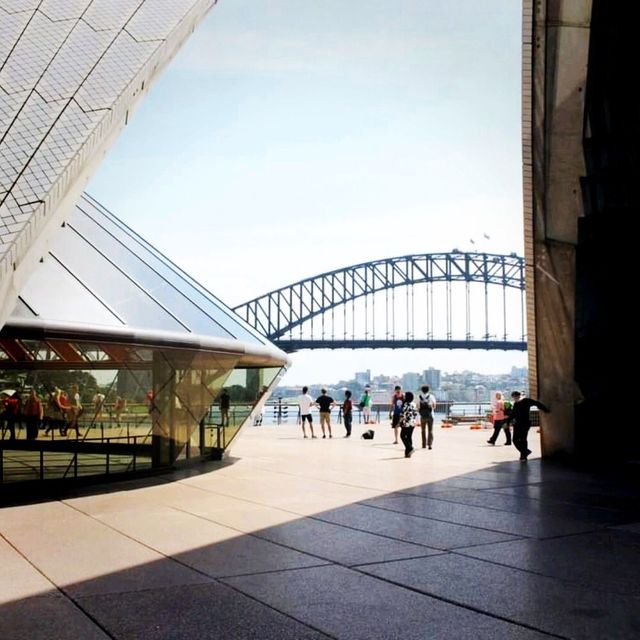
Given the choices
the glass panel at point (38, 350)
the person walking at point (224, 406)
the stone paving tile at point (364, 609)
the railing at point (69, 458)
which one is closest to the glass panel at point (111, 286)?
the glass panel at point (38, 350)

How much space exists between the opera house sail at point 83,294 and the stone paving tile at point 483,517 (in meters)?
3.82

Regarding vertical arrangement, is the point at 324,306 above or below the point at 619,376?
above

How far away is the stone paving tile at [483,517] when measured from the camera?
754cm

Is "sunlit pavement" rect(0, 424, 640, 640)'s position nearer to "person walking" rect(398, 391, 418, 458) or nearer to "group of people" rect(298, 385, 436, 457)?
"person walking" rect(398, 391, 418, 458)

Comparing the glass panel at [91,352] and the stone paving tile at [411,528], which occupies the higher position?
the glass panel at [91,352]

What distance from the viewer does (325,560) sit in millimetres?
6230

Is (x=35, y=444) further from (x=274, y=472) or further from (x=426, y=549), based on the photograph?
(x=426, y=549)

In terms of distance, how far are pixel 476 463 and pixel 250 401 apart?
449 centimetres

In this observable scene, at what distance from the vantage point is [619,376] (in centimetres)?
1554

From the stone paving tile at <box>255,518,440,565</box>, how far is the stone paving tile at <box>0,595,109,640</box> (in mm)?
2214

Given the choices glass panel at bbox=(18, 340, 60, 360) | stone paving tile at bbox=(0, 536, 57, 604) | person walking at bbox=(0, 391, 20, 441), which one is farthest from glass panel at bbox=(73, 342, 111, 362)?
stone paving tile at bbox=(0, 536, 57, 604)

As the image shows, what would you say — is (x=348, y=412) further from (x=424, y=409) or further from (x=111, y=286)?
(x=111, y=286)

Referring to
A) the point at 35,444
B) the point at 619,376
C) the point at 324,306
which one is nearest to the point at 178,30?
the point at 35,444

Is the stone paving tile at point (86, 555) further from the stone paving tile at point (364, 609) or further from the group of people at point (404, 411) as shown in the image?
the group of people at point (404, 411)
